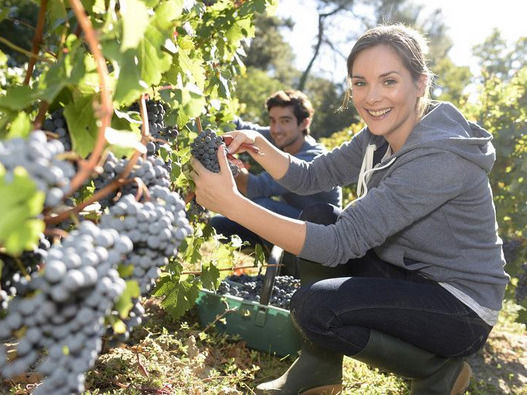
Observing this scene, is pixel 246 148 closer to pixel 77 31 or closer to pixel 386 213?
pixel 386 213

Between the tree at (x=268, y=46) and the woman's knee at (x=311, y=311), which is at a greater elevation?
the tree at (x=268, y=46)

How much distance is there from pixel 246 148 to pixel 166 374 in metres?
1.00

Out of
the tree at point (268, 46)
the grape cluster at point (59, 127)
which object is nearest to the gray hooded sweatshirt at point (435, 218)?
the grape cluster at point (59, 127)

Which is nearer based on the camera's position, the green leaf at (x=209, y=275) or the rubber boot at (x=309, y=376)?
the rubber boot at (x=309, y=376)

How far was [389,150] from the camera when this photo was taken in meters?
2.49

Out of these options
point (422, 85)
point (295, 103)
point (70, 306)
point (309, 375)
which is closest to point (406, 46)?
point (422, 85)

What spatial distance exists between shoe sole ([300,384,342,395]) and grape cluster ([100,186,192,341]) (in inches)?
50.9

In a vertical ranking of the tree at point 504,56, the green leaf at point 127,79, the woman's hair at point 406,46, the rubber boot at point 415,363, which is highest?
the tree at point 504,56

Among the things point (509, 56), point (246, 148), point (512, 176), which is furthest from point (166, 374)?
point (509, 56)

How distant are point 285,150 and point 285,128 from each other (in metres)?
0.18

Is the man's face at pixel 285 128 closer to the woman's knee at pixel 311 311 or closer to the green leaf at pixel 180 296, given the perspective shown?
the green leaf at pixel 180 296

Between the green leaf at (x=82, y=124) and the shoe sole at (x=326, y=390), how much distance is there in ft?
4.99

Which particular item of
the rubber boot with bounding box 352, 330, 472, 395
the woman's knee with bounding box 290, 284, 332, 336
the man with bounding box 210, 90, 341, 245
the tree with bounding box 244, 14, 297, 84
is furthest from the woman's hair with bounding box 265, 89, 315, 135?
the tree with bounding box 244, 14, 297, 84

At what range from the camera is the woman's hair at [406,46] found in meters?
2.24
